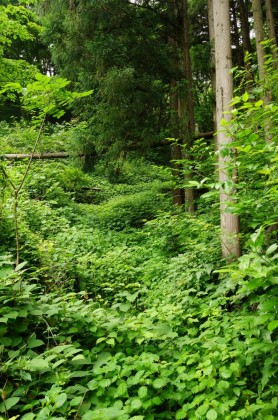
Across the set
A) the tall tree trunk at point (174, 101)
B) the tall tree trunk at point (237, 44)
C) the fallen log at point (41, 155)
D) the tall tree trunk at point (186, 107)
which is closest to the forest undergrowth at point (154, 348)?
the tall tree trunk at point (186, 107)

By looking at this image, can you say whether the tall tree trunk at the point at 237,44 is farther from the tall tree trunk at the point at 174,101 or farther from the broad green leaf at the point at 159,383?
the broad green leaf at the point at 159,383

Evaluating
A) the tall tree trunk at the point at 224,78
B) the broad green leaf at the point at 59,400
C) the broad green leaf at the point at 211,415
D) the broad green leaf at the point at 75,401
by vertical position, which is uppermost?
the tall tree trunk at the point at 224,78

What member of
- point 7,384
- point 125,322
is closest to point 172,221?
point 125,322

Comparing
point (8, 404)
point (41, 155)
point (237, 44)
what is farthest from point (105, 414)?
point (237, 44)

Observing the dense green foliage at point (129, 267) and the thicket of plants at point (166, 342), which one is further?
the dense green foliage at point (129, 267)

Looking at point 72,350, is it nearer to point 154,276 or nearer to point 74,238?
point 154,276

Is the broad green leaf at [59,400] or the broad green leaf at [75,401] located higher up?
the broad green leaf at [59,400]

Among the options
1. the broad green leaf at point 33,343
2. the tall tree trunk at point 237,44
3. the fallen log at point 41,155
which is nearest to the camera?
the broad green leaf at point 33,343

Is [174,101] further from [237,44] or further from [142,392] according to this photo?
[142,392]

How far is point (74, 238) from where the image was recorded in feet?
20.5

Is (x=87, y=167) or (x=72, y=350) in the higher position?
(x=87, y=167)

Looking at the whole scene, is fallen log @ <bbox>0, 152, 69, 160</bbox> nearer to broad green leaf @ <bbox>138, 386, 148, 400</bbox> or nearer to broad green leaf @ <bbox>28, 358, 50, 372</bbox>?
→ broad green leaf @ <bbox>28, 358, 50, 372</bbox>

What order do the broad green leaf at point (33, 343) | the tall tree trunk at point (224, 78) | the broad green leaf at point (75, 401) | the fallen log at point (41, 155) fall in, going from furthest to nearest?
the fallen log at point (41, 155), the tall tree trunk at point (224, 78), the broad green leaf at point (33, 343), the broad green leaf at point (75, 401)

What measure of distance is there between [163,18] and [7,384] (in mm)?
9012
